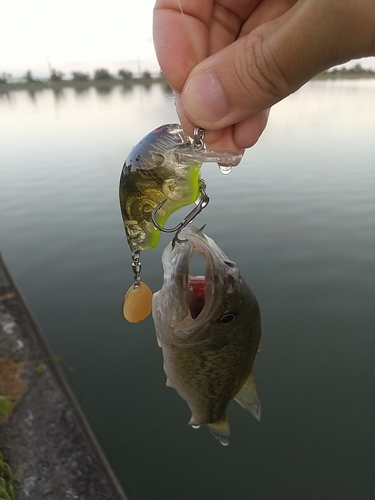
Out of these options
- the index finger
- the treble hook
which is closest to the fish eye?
the treble hook

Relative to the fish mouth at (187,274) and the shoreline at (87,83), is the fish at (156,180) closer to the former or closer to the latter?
the fish mouth at (187,274)

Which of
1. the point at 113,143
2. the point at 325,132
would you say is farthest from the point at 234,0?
the point at 325,132

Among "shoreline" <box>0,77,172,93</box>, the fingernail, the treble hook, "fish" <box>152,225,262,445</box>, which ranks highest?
the fingernail

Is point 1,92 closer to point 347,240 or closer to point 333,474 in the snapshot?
point 347,240

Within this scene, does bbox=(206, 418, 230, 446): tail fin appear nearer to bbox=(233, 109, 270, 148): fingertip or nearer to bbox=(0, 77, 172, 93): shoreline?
bbox=(233, 109, 270, 148): fingertip

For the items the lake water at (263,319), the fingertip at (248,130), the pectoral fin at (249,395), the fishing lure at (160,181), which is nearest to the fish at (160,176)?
the fishing lure at (160,181)

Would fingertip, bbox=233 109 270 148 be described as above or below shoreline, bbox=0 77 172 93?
above

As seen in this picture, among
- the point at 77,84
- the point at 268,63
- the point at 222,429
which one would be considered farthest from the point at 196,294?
the point at 77,84
